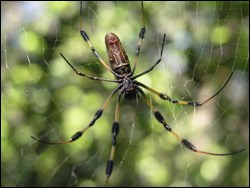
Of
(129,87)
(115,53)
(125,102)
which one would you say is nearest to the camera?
(115,53)

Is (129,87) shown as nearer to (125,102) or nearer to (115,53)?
(115,53)

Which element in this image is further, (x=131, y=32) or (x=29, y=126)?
(x=29, y=126)

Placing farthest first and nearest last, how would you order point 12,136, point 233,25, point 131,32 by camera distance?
point 12,136, point 233,25, point 131,32

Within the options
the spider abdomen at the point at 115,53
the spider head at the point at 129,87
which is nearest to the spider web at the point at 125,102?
the spider head at the point at 129,87

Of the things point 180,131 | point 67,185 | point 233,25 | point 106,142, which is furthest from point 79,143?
point 233,25

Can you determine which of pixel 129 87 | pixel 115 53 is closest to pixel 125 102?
pixel 129 87

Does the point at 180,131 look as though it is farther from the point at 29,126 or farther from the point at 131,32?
the point at 29,126
